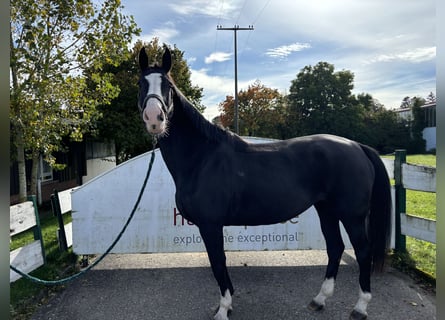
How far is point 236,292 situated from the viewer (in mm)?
3203

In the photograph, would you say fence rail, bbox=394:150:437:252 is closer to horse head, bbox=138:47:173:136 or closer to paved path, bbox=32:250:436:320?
paved path, bbox=32:250:436:320

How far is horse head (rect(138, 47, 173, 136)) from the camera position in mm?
2059

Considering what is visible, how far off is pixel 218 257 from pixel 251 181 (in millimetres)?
752

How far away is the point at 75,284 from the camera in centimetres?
355

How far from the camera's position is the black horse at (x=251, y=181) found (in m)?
2.54

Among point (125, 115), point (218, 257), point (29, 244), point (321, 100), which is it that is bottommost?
point (29, 244)

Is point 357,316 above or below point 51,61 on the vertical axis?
below

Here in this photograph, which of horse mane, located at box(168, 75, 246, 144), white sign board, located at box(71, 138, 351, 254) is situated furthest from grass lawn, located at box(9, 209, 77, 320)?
horse mane, located at box(168, 75, 246, 144)

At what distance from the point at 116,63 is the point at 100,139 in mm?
8098

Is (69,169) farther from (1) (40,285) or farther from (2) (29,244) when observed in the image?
(1) (40,285)

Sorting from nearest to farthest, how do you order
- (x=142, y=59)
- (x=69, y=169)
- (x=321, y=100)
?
(x=142, y=59), (x=69, y=169), (x=321, y=100)

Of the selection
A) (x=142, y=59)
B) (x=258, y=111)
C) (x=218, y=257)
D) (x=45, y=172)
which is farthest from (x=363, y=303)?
(x=258, y=111)

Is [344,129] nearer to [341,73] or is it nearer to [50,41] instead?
[341,73]

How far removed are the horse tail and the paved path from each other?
0.53 meters
